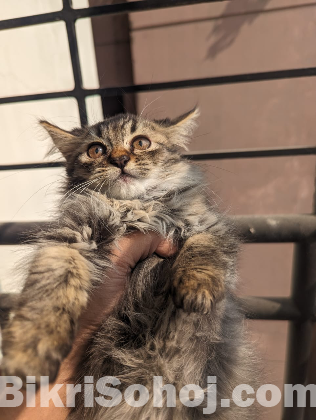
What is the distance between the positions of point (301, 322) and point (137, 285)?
1920 millimetres

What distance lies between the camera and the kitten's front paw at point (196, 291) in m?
1.03

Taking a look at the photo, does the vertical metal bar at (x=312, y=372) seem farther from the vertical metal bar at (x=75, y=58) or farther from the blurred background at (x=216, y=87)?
the vertical metal bar at (x=75, y=58)

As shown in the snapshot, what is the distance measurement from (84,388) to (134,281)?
53 cm

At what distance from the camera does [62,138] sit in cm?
189

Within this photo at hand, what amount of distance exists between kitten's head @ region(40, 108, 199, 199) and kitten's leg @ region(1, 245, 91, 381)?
1.59 ft

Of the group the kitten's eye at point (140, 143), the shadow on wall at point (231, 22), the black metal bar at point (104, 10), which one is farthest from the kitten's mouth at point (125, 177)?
the shadow on wall at point (231, 22)

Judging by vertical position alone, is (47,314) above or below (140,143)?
below

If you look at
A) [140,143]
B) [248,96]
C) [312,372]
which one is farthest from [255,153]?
[312,372]

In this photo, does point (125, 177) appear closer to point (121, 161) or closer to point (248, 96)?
point (121, 161)

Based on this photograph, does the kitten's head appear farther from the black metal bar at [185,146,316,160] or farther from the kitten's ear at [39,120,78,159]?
the black metal bar at [185,146,316,160]

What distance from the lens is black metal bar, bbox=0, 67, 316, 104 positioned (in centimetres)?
228

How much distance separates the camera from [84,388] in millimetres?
1232

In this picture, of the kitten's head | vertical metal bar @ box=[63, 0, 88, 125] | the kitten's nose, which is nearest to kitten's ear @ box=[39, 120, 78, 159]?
the kitten's head

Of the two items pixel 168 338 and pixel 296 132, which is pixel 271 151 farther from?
pixel 168 338
